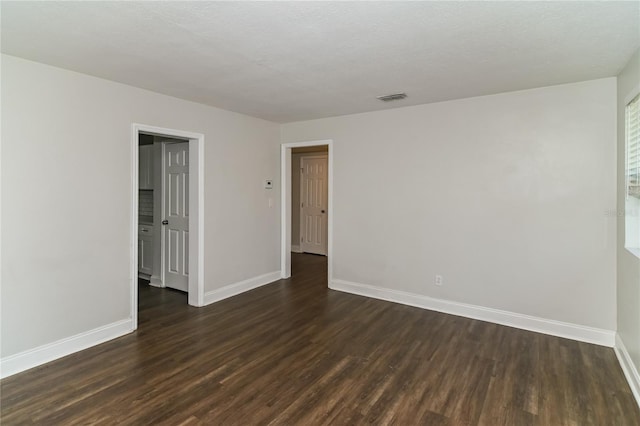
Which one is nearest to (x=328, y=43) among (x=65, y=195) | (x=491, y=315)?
(x=65, y=195)

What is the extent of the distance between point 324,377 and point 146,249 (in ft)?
12.9

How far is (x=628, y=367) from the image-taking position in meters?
2.68

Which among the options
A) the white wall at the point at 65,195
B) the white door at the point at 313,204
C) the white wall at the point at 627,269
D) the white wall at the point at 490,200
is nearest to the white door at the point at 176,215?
the white wall at the point at 65,195

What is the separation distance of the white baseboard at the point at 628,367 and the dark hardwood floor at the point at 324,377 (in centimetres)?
6

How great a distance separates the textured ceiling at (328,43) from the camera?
196 centimetres

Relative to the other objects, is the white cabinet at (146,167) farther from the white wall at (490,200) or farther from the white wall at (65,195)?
the white wall at (490,200)

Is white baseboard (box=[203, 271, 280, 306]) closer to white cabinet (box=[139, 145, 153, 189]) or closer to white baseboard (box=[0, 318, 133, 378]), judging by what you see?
white baseboard (box=[0, 318, 133, 378])

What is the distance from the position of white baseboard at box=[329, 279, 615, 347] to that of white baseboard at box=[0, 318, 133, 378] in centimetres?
281

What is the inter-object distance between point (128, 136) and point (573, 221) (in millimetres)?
4538

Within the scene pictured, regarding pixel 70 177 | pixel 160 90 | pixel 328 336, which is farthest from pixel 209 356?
pixel 160 90

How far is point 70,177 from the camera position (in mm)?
3021

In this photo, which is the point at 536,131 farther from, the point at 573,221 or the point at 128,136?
the point at 128,136

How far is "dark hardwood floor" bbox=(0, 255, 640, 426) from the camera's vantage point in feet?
7.29

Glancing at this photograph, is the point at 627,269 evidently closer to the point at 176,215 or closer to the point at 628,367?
the point at 628,367
